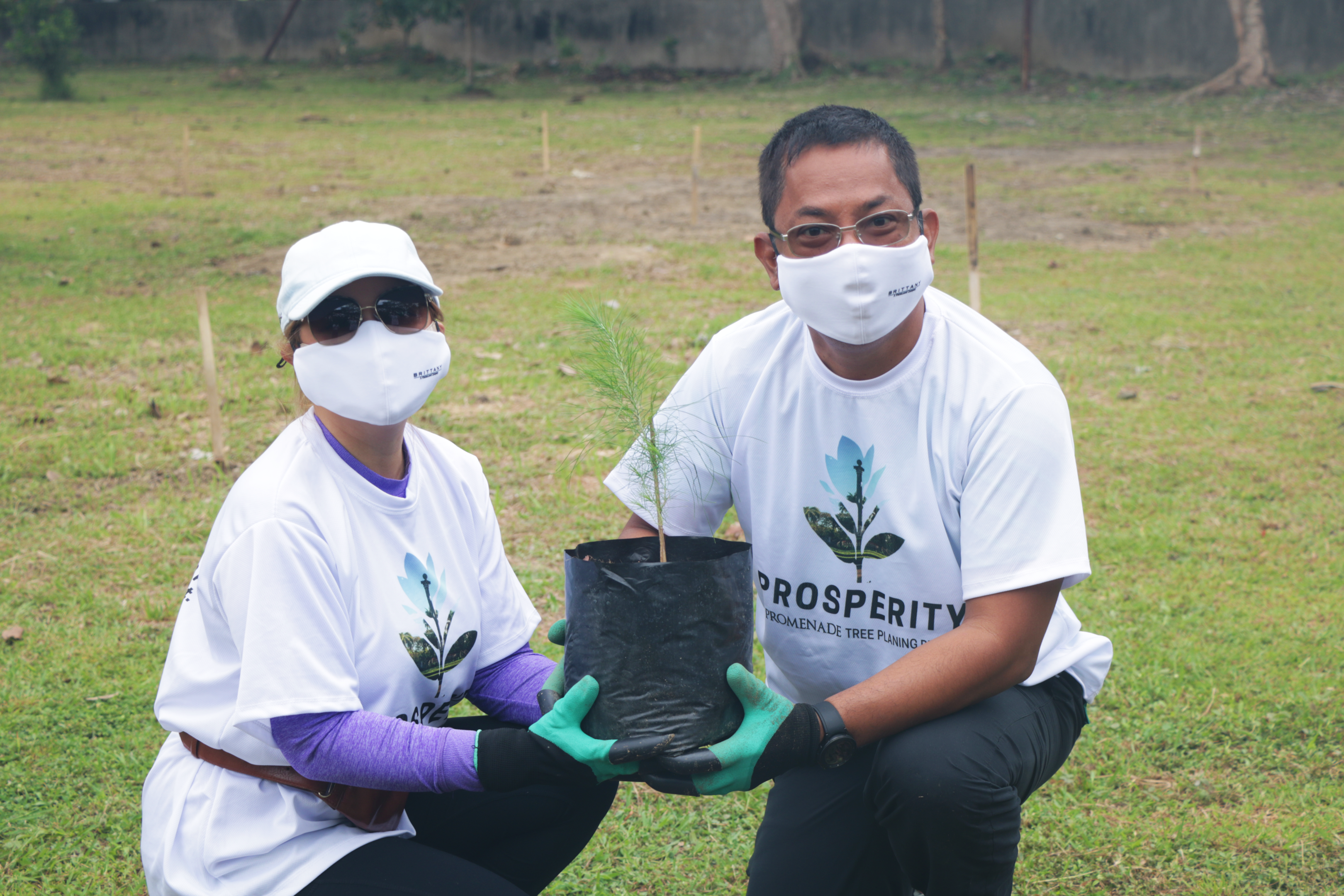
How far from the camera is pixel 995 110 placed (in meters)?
19.9

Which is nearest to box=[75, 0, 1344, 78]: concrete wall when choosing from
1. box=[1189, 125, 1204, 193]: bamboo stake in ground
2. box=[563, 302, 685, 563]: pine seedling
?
box=[1189, 125, 1204, 193]: bamboo stake in ground

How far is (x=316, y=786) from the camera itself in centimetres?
179

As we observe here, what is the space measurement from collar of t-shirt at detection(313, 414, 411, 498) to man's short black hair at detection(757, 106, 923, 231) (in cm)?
81

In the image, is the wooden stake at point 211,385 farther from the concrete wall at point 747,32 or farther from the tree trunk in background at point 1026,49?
the concrete wall at point 747,32

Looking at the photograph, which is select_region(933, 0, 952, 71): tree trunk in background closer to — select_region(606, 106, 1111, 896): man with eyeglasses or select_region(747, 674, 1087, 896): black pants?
select_region(606, 106, 1111, 896): man with eyeglasses

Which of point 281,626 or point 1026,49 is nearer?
point 281,626

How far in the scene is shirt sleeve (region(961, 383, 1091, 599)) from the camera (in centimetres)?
190

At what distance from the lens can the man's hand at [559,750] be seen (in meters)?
1.74

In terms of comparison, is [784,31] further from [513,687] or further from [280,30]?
[513,687]

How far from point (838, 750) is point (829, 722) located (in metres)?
0.04

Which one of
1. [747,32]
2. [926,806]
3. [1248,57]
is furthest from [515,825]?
[747,32]

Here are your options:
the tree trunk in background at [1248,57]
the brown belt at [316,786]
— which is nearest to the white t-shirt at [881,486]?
the brown belt at [316,786]

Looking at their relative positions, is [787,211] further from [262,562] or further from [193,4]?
[193,4]

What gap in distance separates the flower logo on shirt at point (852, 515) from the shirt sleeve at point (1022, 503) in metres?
0.17
